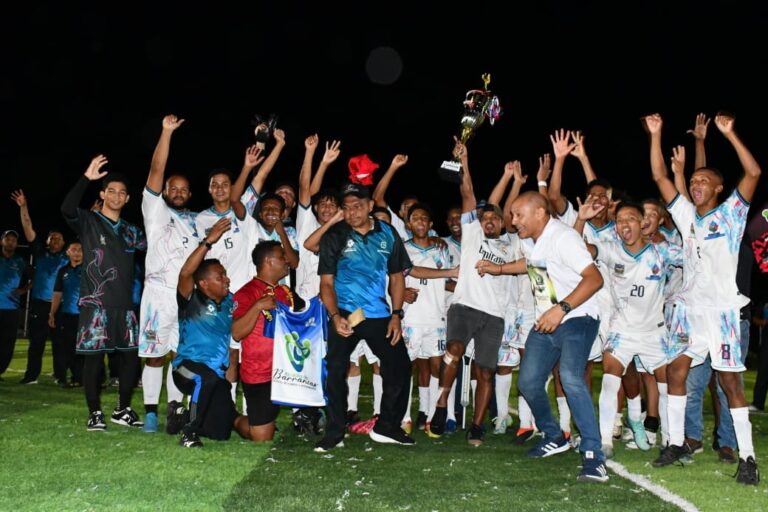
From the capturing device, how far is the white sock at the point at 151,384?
26.1 feet

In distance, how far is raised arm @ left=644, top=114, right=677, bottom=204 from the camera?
6.89 m

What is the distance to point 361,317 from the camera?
7242mm

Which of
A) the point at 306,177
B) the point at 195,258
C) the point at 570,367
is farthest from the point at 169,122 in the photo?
the point at 570,367

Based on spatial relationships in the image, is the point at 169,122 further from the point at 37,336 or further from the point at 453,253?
the point at 37,336

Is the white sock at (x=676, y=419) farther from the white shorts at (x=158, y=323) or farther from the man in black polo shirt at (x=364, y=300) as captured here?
the white shorts at (x=158, y=323)

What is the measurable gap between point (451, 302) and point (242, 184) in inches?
103

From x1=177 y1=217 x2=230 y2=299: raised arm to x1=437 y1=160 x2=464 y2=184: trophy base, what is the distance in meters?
2.48

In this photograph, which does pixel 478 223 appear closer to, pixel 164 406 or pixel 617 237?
pixel 617 237

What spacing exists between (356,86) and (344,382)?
22715 millimetres

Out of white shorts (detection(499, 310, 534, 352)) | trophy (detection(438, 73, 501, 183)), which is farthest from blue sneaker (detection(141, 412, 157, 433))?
trophy (detection(438, 73, 501, 183))

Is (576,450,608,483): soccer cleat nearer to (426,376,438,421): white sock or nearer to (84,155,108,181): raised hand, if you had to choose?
(426,376,438,421): white sock

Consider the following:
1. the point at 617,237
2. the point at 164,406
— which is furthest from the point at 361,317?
the point at 164,406

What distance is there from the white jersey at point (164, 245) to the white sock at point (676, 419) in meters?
4.94

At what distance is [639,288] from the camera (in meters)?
7.66
